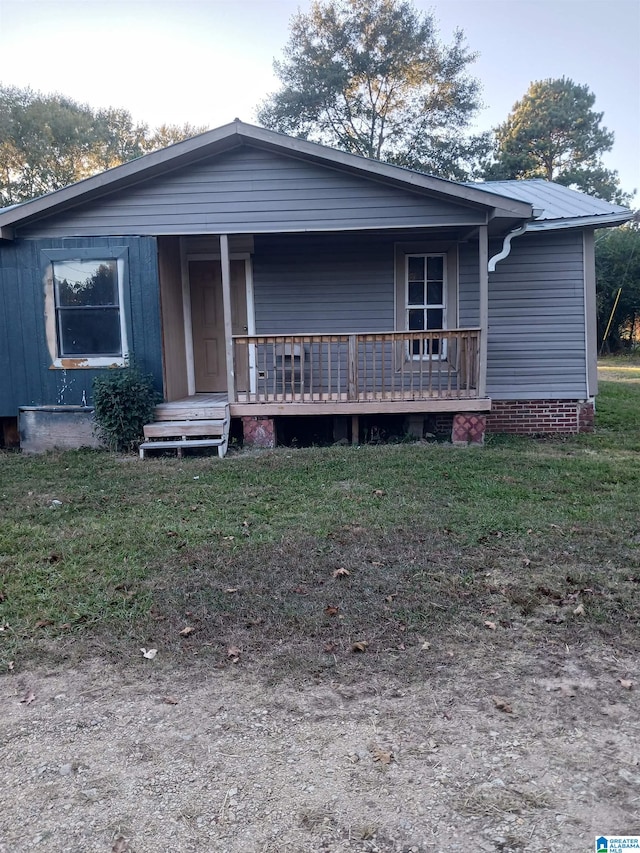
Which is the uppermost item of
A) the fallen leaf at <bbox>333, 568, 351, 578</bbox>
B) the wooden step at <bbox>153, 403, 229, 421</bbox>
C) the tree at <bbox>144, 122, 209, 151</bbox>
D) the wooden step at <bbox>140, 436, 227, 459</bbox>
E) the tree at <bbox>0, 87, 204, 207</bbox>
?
the tree at <bbox>144, 122, 209, 151</bbox>

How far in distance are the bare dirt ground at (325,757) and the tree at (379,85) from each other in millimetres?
26519

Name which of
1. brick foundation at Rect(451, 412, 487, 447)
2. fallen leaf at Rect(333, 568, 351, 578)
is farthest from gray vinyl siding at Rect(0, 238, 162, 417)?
fallen leaf at Rect(333, 568, 351, 578)

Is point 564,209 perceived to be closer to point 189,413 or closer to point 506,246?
point 506,246

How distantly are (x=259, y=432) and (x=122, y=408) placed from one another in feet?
5.79

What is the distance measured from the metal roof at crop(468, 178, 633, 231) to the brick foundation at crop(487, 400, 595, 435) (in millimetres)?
2498

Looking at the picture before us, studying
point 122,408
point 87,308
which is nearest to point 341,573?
point 122,408

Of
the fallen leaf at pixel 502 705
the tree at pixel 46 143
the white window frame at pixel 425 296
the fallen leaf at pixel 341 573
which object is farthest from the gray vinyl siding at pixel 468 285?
the tree at pixel 46 143

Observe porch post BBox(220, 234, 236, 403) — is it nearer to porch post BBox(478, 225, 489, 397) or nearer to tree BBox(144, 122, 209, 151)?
porch post BBox(478, 225, 489, 397)

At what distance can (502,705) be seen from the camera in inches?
103

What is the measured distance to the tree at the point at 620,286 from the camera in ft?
88.9

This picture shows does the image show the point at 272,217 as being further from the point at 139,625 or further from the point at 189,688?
the point at 189,688

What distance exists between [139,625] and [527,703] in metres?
2.01

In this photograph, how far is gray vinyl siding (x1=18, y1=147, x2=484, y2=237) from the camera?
25.8 feet

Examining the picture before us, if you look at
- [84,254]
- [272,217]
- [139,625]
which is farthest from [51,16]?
[139,625]
